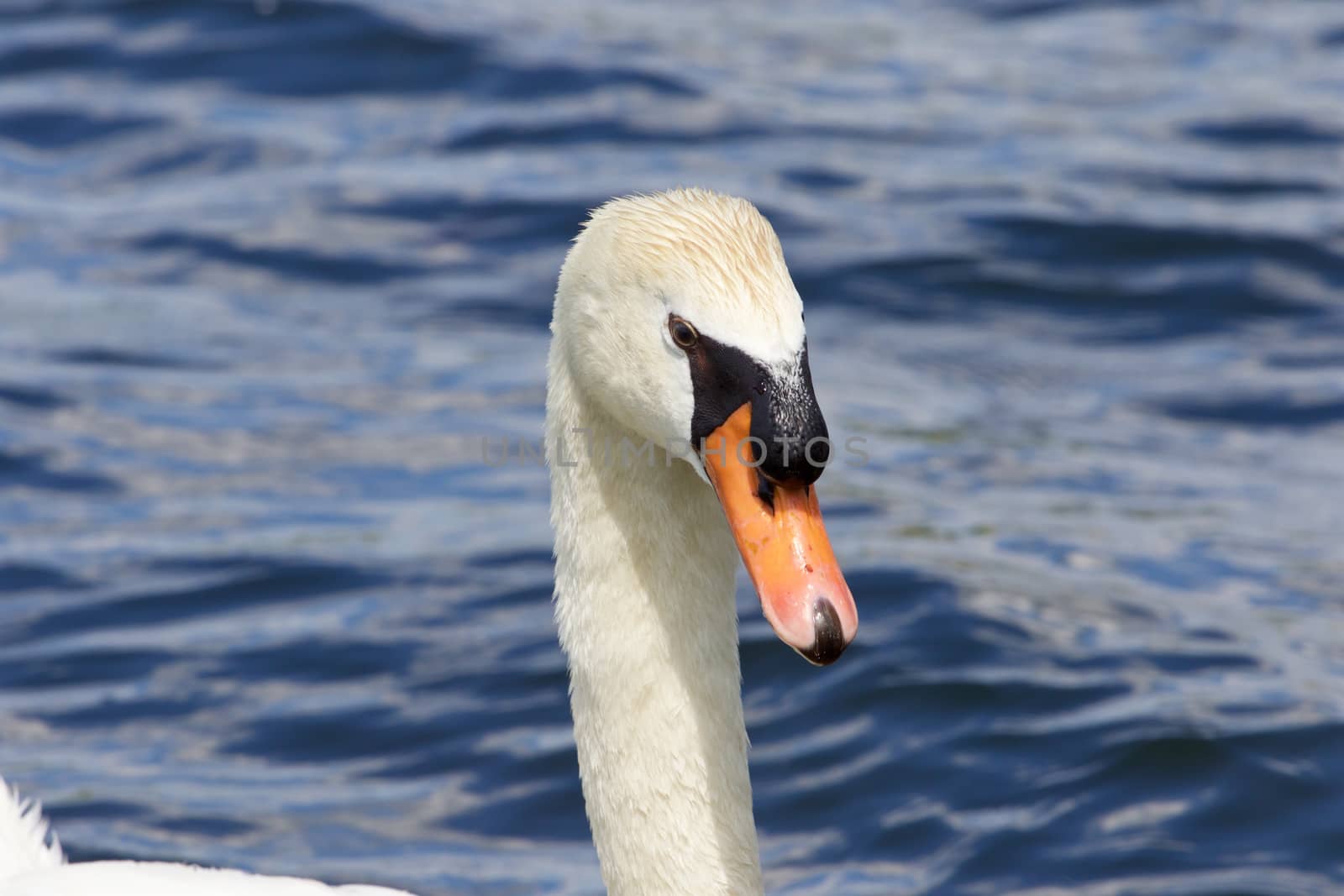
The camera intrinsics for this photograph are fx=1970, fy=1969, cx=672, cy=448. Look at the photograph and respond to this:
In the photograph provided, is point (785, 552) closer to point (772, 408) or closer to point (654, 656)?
point (772, 408)

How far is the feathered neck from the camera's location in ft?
13.0

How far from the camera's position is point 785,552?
345cm

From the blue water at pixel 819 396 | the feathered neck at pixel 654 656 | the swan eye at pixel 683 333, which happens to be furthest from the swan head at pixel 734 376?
the blue water at pixel 819 396

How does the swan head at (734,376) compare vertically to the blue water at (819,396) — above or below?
above

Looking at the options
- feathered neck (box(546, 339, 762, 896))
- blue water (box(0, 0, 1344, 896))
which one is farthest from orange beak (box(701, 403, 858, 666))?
blue water (box(0, 0, 1344, 896))

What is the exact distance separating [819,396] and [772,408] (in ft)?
19.3

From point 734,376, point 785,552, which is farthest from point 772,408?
point 785,552

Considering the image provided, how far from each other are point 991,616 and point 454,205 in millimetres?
5648

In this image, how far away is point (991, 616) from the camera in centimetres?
718

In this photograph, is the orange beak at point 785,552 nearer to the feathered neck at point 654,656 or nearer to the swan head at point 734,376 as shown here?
the swan head at point 734,376

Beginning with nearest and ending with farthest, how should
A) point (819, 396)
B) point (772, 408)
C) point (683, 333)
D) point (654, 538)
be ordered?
point (772, 408) → point (683, 333) → point (654, 538) → point (819, 396)

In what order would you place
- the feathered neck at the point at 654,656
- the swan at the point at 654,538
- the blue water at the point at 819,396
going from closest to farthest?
the swan at the point at 654,538
the feathered neck at the point at 654,656
the blue water at the point at 819,396

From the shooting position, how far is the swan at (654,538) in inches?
138

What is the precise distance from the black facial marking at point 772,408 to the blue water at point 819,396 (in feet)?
8.77
